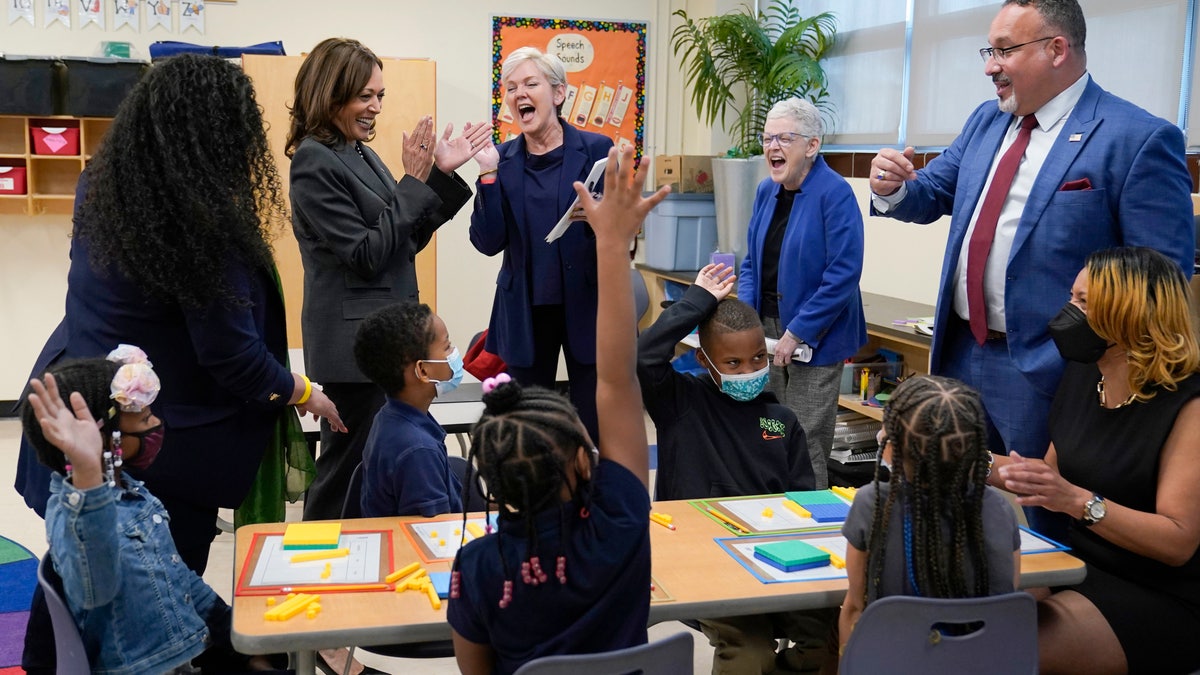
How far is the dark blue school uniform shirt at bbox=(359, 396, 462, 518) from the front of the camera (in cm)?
219

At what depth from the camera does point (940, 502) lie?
1739 mm

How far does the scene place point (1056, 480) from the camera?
1.98 m

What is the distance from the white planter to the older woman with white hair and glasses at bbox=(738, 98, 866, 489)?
5.29ft

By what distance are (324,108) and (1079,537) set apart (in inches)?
81.3

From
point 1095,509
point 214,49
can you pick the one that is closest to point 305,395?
point 1095,509

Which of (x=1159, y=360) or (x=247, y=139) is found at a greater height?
(x=247, y=139)

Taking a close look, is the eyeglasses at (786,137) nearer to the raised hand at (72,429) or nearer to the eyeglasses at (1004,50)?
the eyeglasses at (1004,50)

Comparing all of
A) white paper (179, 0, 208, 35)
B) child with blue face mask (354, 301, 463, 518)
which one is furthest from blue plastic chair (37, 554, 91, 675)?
white paper (179, 0, 208, 35)

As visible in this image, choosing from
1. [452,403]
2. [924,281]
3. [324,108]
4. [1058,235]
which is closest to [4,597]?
[452,403]

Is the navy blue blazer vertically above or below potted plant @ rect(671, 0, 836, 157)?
below

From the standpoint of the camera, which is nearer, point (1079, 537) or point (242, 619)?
point (242, 619)

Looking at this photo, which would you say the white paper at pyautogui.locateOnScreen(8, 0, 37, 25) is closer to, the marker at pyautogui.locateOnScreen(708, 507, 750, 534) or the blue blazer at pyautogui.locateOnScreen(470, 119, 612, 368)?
the blue blazer at pyautogui.locateOnScreen(470, 119, 612, 368)

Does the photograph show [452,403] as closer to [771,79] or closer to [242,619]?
[242,619]

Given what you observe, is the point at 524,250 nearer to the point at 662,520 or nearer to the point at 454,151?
the point at 454,151
